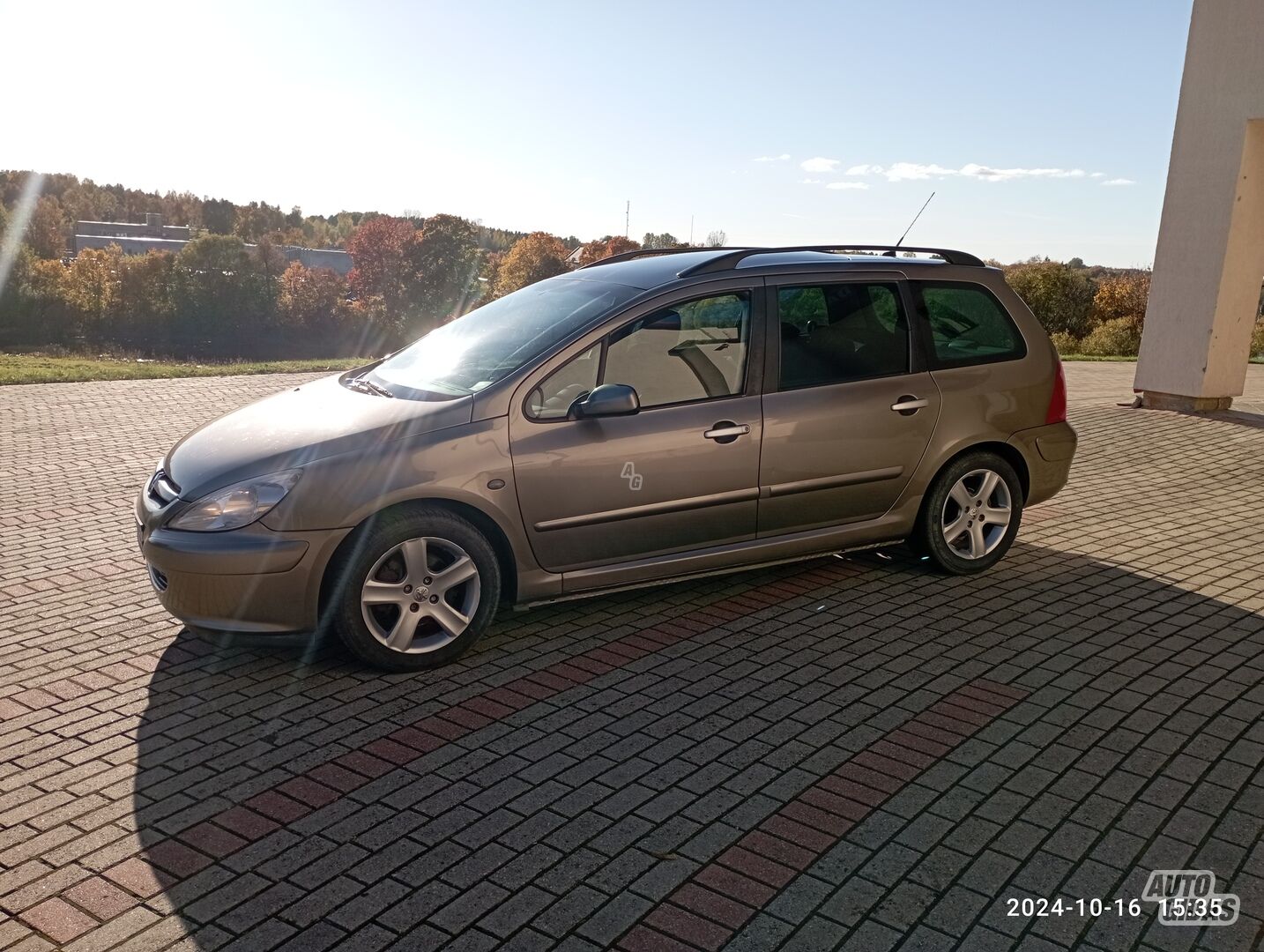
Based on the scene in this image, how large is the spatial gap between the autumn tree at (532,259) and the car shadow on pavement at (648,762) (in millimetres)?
77011

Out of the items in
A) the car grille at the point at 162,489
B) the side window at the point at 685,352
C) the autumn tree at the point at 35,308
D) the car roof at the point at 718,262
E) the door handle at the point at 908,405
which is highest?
the car roof at the point at 718,262

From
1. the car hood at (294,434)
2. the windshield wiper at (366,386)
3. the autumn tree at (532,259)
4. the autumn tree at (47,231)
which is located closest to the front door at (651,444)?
the car hood at (294,434)

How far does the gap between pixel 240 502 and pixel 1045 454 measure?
457 cm

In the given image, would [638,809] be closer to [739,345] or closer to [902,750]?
[902,750]

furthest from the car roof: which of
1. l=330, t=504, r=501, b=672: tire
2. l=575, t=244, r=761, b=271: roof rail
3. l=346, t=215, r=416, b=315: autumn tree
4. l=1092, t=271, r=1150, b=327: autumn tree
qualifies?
l=346, t=215, r=416, b=315: autumn tree

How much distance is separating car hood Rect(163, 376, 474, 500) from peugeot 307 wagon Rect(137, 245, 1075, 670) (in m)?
0.02

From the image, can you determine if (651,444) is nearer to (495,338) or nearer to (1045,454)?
(495,338)

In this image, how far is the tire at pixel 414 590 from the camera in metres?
4.91

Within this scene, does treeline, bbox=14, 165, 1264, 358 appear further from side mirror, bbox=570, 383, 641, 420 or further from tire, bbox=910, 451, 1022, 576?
side mirror, bbox=570, 383, 641, 420

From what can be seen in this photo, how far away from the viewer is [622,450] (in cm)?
538

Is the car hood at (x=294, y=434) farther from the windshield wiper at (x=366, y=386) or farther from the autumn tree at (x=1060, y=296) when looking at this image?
the autumn tree at (x=1060, y=296)

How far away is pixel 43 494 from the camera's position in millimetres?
8422

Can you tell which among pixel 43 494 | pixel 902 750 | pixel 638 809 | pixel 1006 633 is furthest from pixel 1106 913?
pixel 43 494

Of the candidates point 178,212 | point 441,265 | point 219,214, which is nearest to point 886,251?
point 441,265
